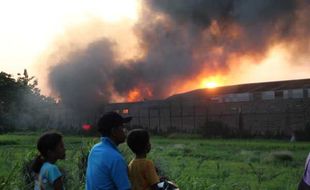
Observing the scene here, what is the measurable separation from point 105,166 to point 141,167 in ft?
1.66

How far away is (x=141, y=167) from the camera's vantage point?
4188 mm

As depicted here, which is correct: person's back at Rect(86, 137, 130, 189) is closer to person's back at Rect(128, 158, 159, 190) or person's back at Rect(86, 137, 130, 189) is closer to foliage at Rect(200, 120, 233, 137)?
person's back at Rect(128, 158, 159, 190)

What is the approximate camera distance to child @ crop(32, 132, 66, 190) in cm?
408

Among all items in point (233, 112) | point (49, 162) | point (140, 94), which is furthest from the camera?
point (140, 94)

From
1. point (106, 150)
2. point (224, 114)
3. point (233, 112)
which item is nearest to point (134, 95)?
point (224, 114)

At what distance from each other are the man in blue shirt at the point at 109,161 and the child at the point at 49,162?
302 millimetres

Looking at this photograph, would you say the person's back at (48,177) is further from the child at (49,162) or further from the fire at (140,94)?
the fire at (140,94)

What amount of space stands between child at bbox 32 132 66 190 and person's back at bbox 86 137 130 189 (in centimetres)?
35

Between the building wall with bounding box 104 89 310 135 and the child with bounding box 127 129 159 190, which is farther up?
the building wall with bounding box 104 89 310 135

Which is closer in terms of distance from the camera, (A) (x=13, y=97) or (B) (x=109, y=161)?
(B) (x=109, y=161)

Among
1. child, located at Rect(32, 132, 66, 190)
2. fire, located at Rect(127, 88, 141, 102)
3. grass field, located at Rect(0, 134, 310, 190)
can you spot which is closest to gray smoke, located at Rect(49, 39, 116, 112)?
fire, located at Rect(127, 88, 141, 102)

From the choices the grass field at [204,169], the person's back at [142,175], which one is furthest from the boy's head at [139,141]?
the grass field at [204,169]

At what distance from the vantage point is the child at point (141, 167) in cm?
414

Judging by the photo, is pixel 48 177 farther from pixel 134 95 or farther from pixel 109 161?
pixel 134 95
